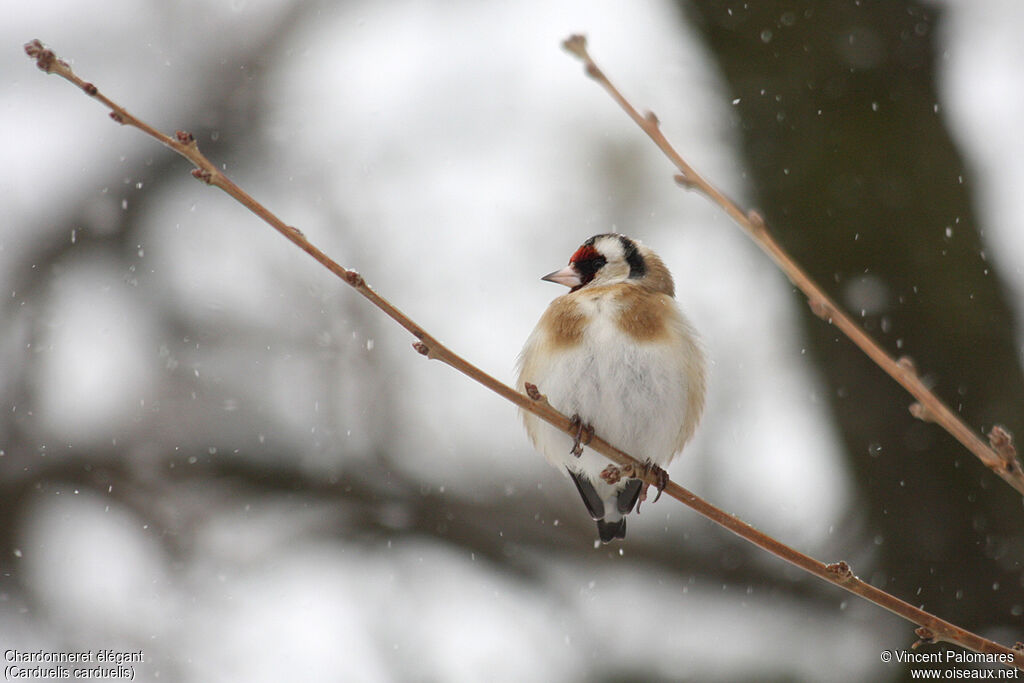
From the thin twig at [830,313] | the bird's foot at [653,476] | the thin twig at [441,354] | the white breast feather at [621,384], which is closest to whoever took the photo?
the thin twig at [830,313]

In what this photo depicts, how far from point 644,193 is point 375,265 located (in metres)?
2.20

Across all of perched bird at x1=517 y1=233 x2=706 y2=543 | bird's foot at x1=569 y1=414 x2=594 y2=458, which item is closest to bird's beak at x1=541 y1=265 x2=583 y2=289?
perched bird at x1=517 y1=233 x2=706 y2=543

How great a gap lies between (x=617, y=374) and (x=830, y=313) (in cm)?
220

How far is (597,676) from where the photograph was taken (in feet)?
19.5

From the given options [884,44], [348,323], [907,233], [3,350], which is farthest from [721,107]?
[3,350]

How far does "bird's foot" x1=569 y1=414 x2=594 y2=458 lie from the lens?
3.31m

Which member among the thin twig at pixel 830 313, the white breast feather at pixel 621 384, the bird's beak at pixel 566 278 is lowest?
the thin twig at pixel 830 313

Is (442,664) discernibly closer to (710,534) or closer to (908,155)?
(710,534)

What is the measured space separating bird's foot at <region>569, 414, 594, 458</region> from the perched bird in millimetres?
11

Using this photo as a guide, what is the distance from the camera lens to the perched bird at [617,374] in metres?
3.83

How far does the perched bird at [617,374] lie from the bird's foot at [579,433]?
0.01 meters

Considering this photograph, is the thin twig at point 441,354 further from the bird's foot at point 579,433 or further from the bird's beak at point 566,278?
the bird's beak at point 566,278

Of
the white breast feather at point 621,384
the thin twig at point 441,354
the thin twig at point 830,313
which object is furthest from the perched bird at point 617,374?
the thin twig at point 830,313

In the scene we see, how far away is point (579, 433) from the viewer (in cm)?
347
